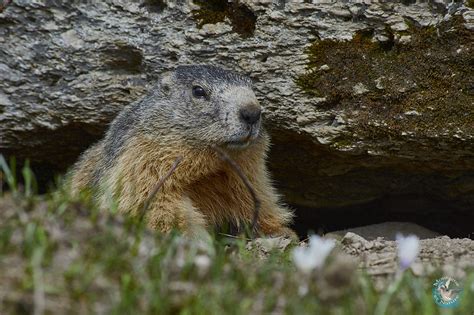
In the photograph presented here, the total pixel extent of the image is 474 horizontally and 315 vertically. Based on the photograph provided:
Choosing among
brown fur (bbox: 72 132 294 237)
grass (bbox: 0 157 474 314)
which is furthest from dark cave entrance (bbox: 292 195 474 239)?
grass (bbox: 0 157 474 314)

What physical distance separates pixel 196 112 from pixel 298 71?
104cm

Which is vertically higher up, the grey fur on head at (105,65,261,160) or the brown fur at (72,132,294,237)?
the grey fur on head at (105,65,261,160)

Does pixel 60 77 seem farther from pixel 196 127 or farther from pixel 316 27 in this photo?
pixel 316 27

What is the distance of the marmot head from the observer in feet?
22.9

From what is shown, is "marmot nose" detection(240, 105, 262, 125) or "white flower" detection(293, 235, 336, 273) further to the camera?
"marmot nose" detection(240, 105, 262, 125)

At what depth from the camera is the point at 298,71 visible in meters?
7.64

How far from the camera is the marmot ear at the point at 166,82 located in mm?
7699

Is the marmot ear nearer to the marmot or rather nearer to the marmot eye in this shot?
the marmot
